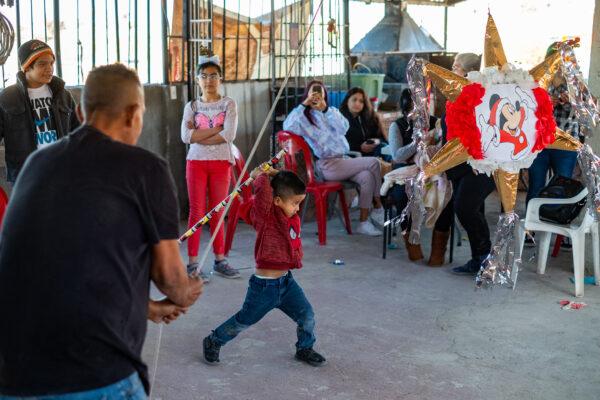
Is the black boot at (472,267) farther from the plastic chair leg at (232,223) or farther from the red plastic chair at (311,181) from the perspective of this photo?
the plastic chair leg at (232,223)

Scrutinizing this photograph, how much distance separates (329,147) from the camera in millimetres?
6125

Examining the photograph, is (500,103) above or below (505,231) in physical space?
above

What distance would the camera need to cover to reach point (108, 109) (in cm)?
171

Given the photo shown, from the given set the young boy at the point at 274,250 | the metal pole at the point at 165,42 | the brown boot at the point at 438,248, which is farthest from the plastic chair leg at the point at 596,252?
the metal pole at the point at 165,42

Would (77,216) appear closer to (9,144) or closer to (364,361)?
(364,361)

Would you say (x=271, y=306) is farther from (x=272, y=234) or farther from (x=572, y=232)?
(x=572, y=232)

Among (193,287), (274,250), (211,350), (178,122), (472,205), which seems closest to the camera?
(193,287)

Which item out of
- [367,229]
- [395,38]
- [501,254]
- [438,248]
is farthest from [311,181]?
[395,38]

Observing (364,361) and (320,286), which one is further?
(320,286)

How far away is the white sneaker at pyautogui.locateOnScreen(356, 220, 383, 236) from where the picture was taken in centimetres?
613

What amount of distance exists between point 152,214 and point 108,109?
0.80 feet

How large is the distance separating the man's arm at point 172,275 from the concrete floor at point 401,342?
1.51 metres

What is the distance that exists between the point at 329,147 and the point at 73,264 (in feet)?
15.1

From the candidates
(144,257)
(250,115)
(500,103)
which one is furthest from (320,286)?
(144,257)
